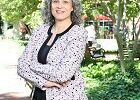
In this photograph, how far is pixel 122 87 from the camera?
34.3ft

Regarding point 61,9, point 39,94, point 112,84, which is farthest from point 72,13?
point 112,84

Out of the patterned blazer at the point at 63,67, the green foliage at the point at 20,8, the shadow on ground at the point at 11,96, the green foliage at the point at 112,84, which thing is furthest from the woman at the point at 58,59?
the green foliage at the point at 20,8

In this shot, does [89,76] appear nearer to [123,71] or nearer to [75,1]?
[123,71]

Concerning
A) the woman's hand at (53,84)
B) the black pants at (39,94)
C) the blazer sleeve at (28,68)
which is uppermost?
the blazer sleeve at (28,68)

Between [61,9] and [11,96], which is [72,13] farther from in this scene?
[11,96]

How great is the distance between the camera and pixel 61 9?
398cm

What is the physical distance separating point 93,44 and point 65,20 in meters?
23.8

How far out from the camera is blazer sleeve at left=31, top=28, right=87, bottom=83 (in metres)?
3.79

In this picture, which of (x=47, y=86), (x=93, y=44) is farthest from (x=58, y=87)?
(x=93, y=44)

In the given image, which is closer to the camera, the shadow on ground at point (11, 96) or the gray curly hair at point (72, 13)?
the gray curly hair at point (72, 13)

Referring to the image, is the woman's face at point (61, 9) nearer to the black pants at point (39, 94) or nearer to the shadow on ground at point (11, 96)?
the black pants at point (39, 94)

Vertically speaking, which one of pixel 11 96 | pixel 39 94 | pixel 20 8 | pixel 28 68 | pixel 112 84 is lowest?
pixel 11 96

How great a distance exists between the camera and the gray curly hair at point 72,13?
13.4ft

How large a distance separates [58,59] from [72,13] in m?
0.47
